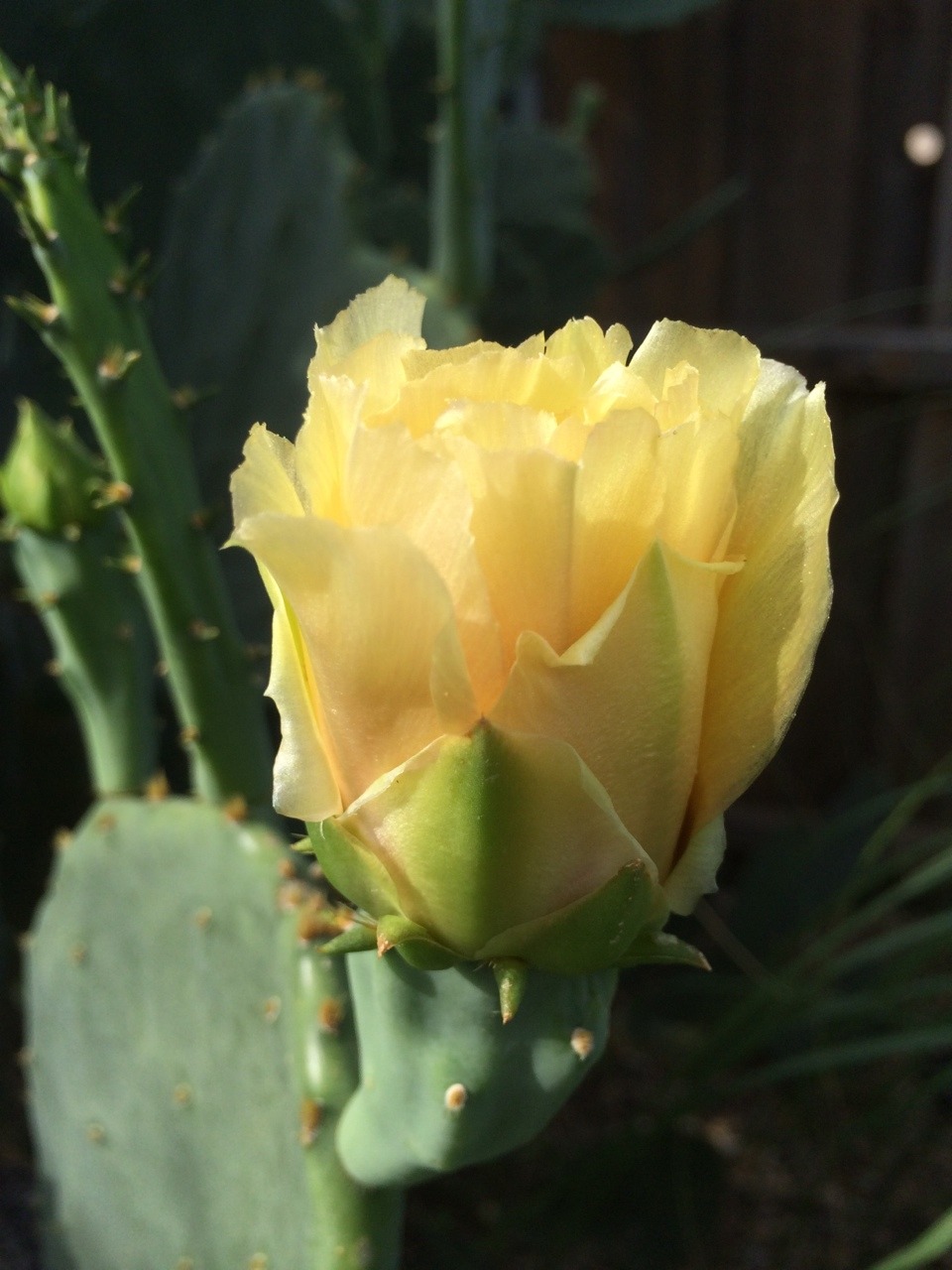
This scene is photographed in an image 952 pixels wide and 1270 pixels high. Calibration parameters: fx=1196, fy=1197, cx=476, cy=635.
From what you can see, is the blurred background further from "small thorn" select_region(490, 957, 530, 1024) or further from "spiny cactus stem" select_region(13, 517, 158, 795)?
"small thorn" select_region(490, 957, 530, 1024)

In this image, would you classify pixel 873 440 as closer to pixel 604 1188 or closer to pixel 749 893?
pixel 749 893

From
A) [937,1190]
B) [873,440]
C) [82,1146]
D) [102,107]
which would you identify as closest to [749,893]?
[937,1190]

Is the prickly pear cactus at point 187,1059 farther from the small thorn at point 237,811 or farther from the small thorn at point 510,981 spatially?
the small thorn at point 510,981

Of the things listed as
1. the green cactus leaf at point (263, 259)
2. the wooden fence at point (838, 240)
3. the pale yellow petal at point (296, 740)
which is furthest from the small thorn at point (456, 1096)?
the wooden fence at point (838, 240)

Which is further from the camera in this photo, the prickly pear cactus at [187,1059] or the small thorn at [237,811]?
the small thorn at [237,811]

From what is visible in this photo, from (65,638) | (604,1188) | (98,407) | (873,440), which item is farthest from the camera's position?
(873,440)

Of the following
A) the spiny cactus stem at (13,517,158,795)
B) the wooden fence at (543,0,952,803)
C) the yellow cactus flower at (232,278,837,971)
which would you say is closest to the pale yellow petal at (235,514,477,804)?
the yellow cactus flower at (232,278,837,971)
